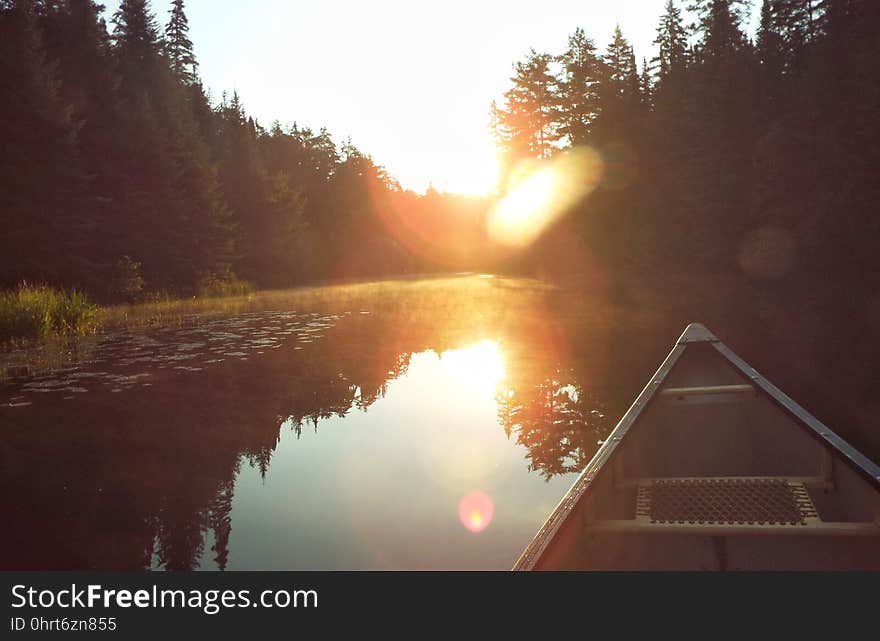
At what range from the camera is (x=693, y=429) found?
6035 mm

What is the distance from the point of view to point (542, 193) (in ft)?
171

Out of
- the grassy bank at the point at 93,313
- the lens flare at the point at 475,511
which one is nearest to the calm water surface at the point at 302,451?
the lens flare at the point at 475,511

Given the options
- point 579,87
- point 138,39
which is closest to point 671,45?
point 579,87

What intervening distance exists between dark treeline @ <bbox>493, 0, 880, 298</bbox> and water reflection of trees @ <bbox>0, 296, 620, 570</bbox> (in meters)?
16.1

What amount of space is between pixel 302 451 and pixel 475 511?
236 cm

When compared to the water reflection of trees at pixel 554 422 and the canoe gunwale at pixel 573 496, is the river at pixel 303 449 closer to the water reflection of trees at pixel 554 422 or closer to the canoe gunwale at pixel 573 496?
the water reflection of trees at pixel 554 422

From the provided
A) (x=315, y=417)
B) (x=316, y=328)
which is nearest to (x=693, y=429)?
(x=315, y=417)

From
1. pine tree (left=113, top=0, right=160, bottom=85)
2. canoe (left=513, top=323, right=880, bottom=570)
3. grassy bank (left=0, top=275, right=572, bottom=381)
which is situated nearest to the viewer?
canoe (left=513, top=323, right=880, bottom=570)

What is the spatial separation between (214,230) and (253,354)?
26087mm

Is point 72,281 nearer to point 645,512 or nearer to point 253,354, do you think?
point 253,354

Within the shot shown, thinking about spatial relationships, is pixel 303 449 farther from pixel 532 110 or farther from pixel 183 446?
pixel 532 110

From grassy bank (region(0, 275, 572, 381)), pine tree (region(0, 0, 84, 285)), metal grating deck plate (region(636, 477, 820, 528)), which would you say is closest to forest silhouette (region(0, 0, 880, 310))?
pine tree (region(0, 0, 84, 285))

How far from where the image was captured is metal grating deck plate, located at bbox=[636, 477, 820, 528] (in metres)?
3.69

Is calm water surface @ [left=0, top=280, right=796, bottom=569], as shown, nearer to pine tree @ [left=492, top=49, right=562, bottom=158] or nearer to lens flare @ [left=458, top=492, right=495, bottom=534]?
lens flare @ [left=458, top=492, right=495, bottom=534]
